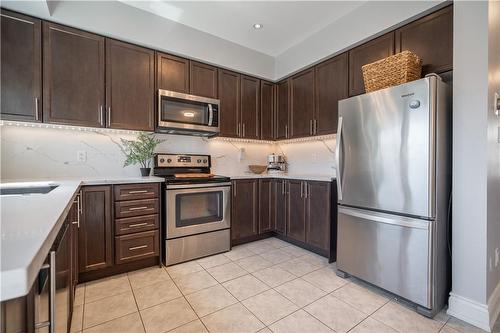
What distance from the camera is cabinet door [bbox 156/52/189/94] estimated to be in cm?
281

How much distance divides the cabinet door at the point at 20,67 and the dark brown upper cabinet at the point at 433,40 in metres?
3.39

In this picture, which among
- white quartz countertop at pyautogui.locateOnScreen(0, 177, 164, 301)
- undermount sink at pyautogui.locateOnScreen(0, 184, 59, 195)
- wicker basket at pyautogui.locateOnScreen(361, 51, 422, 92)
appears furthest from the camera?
wicker basket at pyautogui.locateOnScreen(361, 51, 422, 92)

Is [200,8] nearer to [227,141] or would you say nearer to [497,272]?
[227,141]

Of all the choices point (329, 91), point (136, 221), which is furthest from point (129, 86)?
point (329, 91)

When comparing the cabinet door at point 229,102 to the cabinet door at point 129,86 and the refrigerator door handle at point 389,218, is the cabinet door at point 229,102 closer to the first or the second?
the cabinet door at point 129,86

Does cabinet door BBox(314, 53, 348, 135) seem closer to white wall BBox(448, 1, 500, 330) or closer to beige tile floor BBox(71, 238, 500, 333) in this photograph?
white wall BBox(448, 1, 500, 330)

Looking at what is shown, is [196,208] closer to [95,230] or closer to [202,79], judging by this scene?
[95,230]

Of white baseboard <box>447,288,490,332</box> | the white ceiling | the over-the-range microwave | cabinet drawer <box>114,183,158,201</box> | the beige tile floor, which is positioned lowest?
the beige tile floor

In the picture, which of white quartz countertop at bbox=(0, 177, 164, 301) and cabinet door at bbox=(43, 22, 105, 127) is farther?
cabinet door at bbox=(43, 22, 105, 127)

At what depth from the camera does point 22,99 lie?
7.01ft

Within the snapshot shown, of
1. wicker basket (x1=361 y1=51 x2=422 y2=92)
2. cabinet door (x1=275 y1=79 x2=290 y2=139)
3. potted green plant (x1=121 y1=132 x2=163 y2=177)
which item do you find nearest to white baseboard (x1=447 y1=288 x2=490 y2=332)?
wicker basket (x1=361 y1=51 x2=422 y2=92)

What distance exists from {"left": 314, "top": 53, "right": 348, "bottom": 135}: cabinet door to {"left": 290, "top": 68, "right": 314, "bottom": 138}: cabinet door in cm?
10

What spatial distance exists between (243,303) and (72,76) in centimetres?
259

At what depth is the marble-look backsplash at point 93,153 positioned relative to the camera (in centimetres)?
231
